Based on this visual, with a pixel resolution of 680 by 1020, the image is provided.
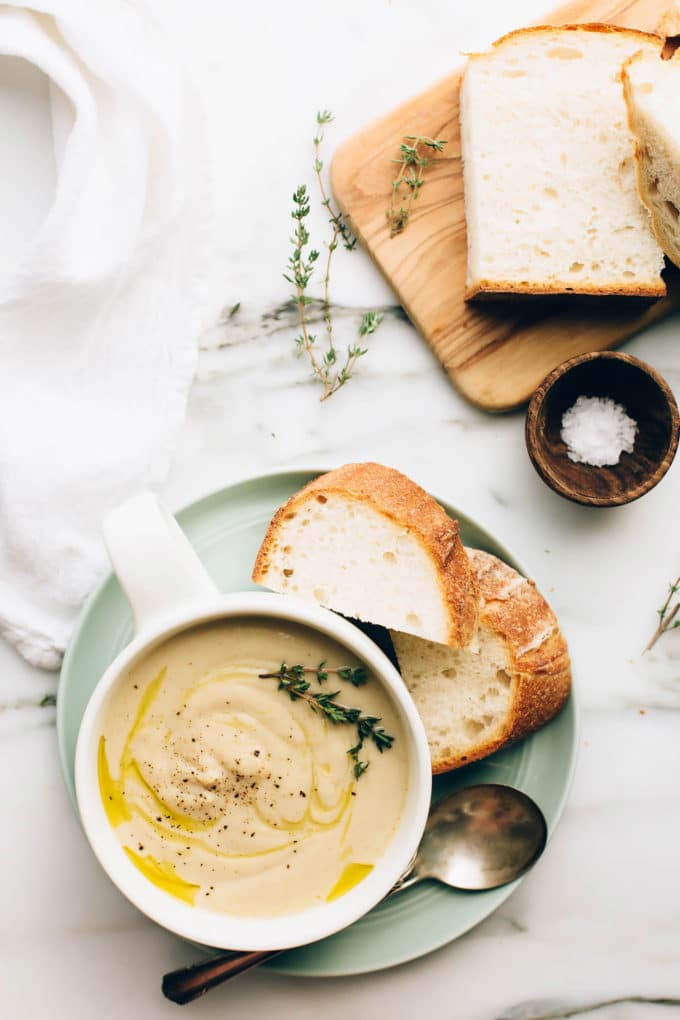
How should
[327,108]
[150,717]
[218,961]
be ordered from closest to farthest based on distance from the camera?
[150,717] → [218,961] → [327,108]

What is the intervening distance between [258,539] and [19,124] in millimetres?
939

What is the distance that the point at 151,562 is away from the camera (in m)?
1.32

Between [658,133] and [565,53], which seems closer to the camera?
[658,133]

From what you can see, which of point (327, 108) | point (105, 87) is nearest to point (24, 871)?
point (105, 87)

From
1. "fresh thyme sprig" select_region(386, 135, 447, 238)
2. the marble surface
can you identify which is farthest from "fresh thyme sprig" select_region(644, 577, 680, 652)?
"fresh thyme sprig" select_region(386, 135, 447, 238)

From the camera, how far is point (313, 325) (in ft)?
6.20

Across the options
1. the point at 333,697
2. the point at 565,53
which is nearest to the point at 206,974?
the point at 333,697

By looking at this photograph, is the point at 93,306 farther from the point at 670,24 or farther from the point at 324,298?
the point at 670,24

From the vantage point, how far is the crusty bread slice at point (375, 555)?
159 cm

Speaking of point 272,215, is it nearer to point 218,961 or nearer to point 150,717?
point 150,717

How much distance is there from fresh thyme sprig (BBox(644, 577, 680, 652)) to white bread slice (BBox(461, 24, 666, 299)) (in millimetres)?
580

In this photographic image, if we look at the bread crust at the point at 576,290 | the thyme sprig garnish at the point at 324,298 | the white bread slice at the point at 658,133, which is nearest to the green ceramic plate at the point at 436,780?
the thyme sprig garnish at the point at 324,298

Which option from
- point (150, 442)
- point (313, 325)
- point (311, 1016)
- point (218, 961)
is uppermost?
point (313, 325)

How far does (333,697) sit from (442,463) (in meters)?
0.64
